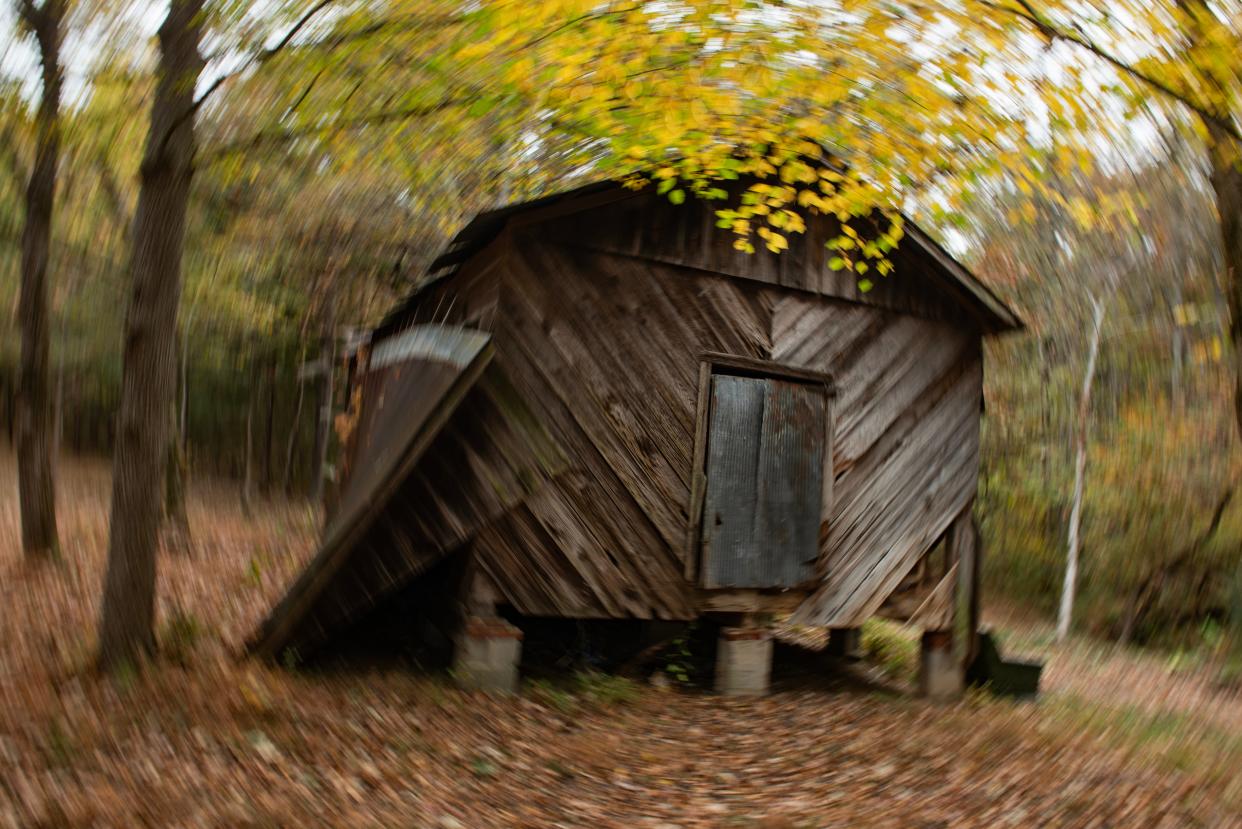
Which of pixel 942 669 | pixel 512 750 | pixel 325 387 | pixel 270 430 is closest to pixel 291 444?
pixel 270 430

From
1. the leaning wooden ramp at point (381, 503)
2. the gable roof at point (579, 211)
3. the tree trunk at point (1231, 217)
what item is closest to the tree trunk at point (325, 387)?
the gable roof at point (579, 211)

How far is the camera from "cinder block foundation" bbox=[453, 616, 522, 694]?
7.61 m

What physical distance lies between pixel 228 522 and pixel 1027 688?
14.0 metres

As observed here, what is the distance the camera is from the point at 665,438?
8438 mm

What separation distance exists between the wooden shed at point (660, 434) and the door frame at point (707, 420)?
19 millimetres

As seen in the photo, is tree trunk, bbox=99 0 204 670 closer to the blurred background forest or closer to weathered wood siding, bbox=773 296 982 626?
the blurred background forest

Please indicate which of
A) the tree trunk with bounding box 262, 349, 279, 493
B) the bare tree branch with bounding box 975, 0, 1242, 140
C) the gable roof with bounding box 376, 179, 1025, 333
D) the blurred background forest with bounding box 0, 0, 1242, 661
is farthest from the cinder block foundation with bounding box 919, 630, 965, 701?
the tree trunk with bounding box 262, 349, 279, 493

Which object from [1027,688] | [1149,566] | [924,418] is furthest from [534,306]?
[1149,566]

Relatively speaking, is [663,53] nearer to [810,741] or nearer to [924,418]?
[924,418]

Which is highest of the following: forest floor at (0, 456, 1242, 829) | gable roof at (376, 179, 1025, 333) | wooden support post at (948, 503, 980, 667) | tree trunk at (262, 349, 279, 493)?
gable roof at (376, 179, 1025, 333)

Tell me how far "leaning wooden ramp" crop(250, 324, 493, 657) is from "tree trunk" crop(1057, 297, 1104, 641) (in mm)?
16080

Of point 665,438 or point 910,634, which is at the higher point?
point 665,438

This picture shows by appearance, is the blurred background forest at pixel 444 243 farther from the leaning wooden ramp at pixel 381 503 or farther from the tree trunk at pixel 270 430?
the leaning wooden ramp at pixel 381 503

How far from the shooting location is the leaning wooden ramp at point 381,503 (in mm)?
6801
